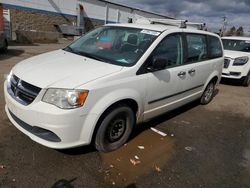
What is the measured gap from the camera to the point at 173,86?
4094 millimetres

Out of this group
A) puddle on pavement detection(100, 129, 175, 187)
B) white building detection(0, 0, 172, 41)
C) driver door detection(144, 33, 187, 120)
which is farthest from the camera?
white building detection(0, 0, 172, 41)

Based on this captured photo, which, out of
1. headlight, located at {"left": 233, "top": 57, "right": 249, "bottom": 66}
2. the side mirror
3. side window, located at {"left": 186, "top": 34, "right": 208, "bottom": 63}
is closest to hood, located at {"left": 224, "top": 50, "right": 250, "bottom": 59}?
headlight, located at {"left": 233, "top": 57, "right": 249, "bottom": 66}

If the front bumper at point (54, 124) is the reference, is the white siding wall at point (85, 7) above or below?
above

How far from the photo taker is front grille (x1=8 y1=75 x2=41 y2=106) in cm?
287

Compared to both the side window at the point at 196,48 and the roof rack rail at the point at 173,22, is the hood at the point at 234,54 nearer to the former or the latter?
the roof rack rail at the point at 173,22

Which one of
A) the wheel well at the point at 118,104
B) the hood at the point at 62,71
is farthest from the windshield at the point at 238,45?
the hood at the point at 62,71

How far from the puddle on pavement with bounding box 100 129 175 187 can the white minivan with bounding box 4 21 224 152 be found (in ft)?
→ 0.61

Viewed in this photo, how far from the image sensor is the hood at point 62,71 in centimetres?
286

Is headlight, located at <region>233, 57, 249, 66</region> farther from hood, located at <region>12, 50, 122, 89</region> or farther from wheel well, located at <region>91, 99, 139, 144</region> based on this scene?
hood, located at <region>12, 50, 122, 89</region>

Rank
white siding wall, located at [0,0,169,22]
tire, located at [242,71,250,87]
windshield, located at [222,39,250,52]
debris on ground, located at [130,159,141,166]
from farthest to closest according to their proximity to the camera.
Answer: white siding wall, located at [0,0,169,22] → windshield, located at [222,39,250,52] → tire, located at [242,71,250,87] → debris on ground, located at [130,159,141,166]

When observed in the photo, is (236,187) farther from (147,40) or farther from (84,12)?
(84,12)

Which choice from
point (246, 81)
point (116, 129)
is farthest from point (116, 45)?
point (246, 81)

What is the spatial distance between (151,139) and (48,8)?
78.8ft

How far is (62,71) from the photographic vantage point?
309 centimetres
